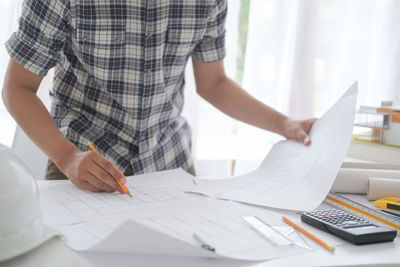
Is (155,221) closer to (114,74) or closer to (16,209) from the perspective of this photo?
(16,209)

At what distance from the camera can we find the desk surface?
1.57ft

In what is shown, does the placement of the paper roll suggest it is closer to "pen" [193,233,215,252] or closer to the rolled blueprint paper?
the rolled blueprint paper

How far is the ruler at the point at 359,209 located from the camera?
0.64 meters

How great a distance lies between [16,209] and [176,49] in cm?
66

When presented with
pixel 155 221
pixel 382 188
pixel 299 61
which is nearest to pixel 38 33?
pixel 155 221

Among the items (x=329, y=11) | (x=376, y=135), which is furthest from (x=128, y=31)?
(x=329, y=11)

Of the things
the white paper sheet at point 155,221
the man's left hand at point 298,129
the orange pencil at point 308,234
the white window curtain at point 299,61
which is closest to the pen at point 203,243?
the white paper sheet at point 155,221

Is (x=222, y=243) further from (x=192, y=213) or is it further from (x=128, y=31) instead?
Answer: (x=128, y=31)

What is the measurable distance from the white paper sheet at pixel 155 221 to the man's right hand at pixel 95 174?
0.01 metres

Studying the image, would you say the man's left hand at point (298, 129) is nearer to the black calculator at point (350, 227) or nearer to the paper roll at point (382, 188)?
the paper roll at point (382, 188)

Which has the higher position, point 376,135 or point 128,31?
point 128,31

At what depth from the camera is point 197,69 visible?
1.20 m

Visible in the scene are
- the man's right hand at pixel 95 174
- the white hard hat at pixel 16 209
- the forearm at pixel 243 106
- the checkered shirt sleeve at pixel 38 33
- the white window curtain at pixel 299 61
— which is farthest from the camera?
the white window curtain at pixel 299 61

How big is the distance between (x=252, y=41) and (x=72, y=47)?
3.39 feet
